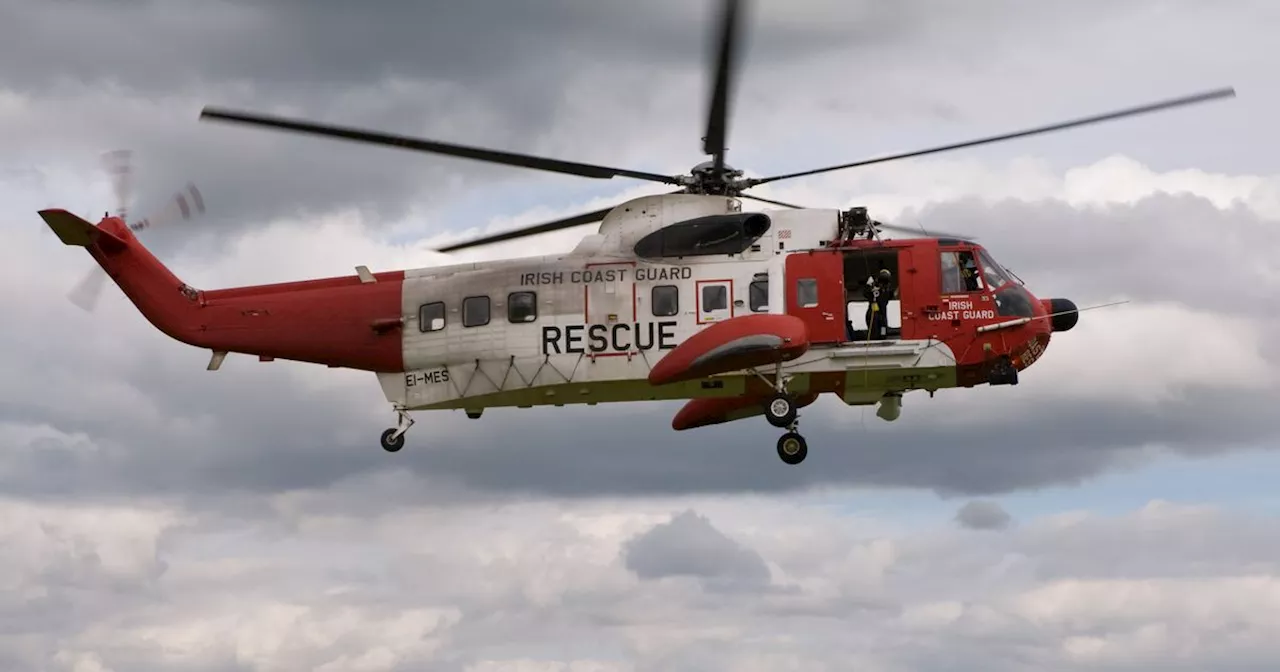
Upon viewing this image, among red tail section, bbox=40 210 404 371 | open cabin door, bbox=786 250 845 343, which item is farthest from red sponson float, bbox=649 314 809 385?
red tail section, bbox=40 210 404 371

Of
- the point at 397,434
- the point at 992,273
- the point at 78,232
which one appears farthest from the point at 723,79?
the point at 78,232

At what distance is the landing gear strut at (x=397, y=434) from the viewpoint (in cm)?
3139

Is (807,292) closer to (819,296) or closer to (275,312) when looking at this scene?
(819,296)

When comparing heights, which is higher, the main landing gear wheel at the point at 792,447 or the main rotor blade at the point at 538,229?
the main rotor blade at the point at 538,229

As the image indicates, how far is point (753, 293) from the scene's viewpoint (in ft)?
98.4

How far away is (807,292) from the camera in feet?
98.2

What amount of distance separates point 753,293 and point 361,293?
8.62 metres

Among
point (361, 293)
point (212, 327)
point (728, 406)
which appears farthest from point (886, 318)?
point (212, 327)

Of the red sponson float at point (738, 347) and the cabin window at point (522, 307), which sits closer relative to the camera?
the red sponson float at point (738, 347)

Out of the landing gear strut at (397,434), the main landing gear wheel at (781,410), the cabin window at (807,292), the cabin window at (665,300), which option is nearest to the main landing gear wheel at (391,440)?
the landing gear strut at (397,434)

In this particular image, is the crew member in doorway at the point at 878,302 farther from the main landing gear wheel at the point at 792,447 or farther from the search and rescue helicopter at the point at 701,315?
the main landing gear wheel at the point at 792,447

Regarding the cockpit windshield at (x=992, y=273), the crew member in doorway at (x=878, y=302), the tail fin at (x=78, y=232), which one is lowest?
the crew member in doorway at (x=878, y=302)

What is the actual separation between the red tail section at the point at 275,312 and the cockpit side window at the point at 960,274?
38.1 ft

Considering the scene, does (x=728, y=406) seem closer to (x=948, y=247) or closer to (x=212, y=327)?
(x=948, y=247)
